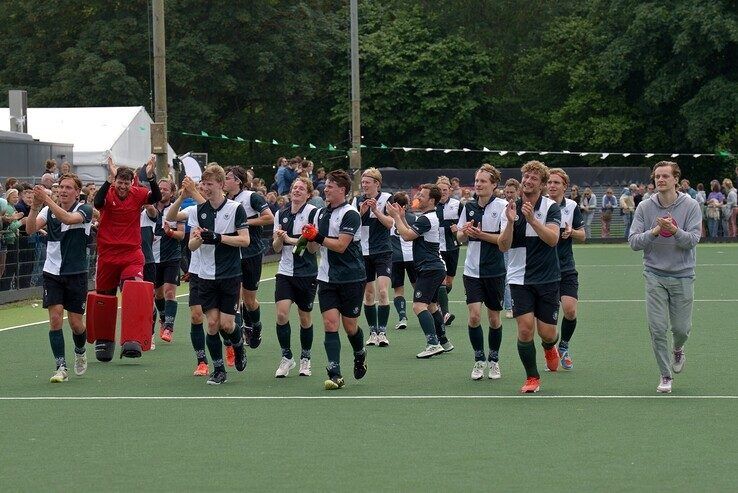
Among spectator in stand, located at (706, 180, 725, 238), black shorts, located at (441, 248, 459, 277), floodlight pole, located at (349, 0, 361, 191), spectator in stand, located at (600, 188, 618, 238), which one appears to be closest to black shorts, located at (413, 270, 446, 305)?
black shorts, located at (441, 248, 459, 277)

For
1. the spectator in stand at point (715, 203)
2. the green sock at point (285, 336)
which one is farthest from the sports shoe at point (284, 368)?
the spectator in stand at point (715, 203)

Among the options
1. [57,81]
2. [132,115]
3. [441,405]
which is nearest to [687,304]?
[441,405]

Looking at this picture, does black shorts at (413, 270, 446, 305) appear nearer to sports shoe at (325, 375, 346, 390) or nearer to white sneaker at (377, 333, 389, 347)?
white sneaker at (377, 333, 389, 347)

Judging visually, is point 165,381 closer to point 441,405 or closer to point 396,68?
A: point 441,405

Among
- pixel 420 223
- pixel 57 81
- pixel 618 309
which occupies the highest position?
pixel 57 81

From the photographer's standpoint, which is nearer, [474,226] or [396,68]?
A: [474,226]

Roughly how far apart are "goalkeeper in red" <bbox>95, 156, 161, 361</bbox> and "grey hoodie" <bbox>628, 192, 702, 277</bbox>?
4585 millimetres

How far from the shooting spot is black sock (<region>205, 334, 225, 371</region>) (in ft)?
41.2

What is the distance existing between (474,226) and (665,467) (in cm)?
504

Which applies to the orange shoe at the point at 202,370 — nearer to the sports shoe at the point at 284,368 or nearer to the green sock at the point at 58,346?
the sports shoe at the point at 284,368

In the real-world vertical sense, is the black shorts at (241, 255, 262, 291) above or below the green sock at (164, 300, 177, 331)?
above

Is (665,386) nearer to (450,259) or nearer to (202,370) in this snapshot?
(202,370)

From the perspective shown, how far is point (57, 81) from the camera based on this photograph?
50688 mm

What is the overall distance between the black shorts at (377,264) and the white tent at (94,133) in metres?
15.5
